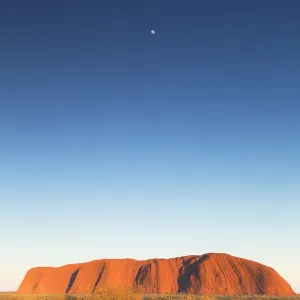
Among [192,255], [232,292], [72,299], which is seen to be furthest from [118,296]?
[192,255]

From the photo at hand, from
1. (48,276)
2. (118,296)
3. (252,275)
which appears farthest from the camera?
(48,276)

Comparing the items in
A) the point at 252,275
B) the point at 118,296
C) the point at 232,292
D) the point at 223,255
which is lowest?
the point at 118,296

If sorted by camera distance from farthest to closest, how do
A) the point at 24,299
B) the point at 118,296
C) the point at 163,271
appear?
the point at 163,271 < the point at 24,299 < the point at 118,296

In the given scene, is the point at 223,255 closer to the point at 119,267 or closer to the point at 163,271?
the point at 163,271

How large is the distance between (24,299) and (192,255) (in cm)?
9472

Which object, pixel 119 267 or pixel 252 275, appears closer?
pixel 252 275

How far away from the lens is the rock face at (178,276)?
9188cm

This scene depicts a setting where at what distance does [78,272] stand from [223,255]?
46.8 m

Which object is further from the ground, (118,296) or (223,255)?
(223,255)

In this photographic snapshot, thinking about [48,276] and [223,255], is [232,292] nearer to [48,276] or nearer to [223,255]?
[223,255]

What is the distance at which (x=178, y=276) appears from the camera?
332 ft

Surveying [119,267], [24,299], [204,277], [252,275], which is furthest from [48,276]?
[24,299]

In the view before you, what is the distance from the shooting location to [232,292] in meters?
90.0

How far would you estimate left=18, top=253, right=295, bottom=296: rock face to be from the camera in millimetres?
91875
